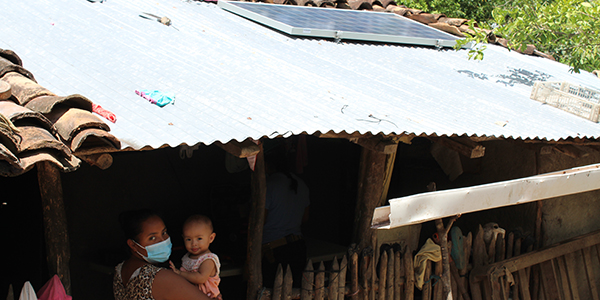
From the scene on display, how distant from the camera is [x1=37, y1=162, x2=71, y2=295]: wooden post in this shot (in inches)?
133

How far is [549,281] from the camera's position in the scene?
19.3ft

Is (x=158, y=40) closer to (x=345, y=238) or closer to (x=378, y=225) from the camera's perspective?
(x=378, y=225)

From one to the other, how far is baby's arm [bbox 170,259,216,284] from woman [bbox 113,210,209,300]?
138mm

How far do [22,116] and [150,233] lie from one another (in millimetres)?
1386

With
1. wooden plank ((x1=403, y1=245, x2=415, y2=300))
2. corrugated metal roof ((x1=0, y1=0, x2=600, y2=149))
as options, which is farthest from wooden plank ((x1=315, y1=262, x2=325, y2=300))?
corrugated metal roof ((x1=0, y1=0, x2=600, y2=149))

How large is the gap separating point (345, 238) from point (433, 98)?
2756 millimetres

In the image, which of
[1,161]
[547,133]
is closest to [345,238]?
[547,133]

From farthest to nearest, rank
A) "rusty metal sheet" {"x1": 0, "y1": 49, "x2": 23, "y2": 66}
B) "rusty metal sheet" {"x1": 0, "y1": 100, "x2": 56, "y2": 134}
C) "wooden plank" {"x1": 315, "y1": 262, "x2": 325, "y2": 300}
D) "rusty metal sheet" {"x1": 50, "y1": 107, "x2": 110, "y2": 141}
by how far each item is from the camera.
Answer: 1. "wooden plank" {"x1": 315, "y1": 262, "x2": 325, "y2": 300}
2. "rusty metal sheet" {"x1": 0, "y1": 49, "x2": 23, "y2": 66}
3. "rusty metal sheet" {"x1": 50, "y1": 107, "x2": 110, "y2": 141}
4. "rusty metal sheet" {"x1": 0, "y1": 100, "x2": 56, "y2": 134}

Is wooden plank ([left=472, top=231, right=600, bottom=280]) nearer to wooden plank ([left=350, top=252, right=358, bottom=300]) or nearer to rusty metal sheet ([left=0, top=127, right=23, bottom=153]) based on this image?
wooden plank ([left=350, top=252, right=358, bottom=300])

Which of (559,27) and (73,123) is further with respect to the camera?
(559,27)

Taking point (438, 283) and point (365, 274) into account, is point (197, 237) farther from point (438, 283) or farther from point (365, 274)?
point (438, 283)

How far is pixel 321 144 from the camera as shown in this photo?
773 cm

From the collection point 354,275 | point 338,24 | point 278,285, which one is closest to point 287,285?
point 278,285

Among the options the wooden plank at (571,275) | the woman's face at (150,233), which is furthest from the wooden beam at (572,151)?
the woman's face at (150,233)
